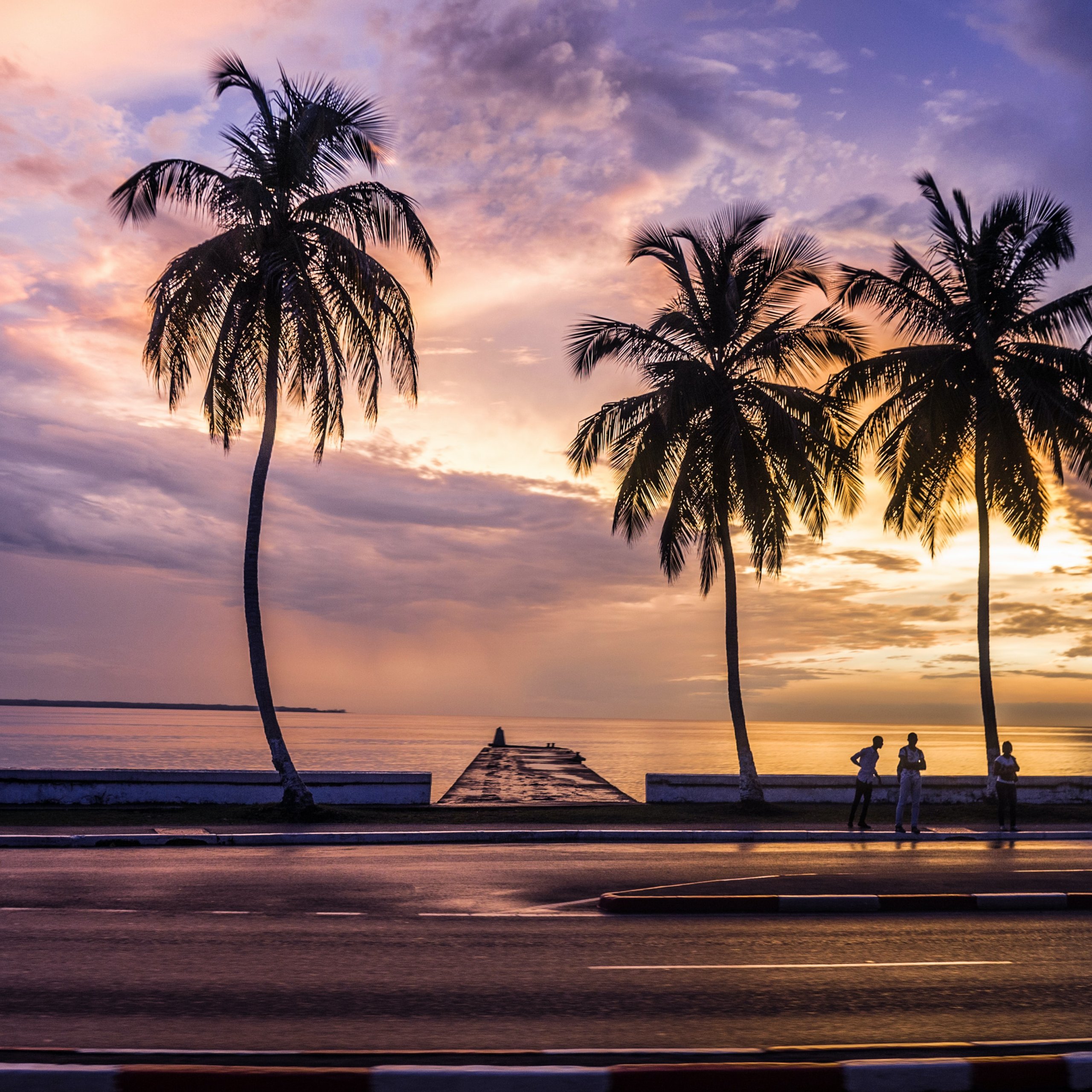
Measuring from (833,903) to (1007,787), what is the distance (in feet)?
36.4

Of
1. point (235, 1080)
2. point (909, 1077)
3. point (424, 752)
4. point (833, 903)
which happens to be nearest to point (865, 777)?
point (833, 903)

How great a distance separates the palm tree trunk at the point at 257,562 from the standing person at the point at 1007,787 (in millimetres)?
14005

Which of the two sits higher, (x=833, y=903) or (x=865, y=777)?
(x=865, y=777)

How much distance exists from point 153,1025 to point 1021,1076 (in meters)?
4.97

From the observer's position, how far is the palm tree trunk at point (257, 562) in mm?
21109

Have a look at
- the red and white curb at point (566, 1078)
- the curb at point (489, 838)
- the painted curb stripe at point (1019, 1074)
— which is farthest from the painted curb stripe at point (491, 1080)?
the curb at point (489, 838)

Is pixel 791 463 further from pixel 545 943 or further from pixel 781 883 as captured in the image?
pixel 545 943

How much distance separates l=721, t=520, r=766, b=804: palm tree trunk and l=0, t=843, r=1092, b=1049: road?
30.3 ft

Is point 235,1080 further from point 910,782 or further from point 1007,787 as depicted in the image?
point 1007,787

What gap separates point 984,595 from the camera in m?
25.2

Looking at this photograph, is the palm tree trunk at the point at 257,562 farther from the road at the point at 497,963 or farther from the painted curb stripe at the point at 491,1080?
the painted curb stripe at the point at 491,1080

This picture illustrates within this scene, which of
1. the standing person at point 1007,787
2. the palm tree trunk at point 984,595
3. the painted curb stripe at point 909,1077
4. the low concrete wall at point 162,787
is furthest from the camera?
the palm tree trunk at point 984,595

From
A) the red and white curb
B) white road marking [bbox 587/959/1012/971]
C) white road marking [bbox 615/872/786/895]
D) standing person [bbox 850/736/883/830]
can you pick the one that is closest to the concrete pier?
standing person [bbox 850/736/883/830]

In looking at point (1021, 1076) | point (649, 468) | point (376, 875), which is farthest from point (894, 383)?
point (1021, 1076)
